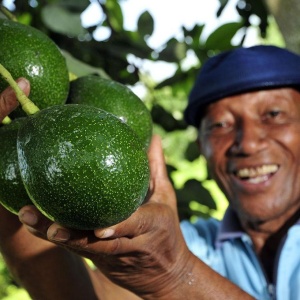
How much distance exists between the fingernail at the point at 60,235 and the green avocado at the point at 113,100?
282 millimetres

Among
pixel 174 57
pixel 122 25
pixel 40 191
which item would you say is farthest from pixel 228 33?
pixel 40 191

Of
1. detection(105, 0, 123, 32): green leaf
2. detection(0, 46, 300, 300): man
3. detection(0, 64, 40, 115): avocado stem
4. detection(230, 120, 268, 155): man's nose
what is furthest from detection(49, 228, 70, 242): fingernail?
detection(105, 0, 123, 32): green leaf

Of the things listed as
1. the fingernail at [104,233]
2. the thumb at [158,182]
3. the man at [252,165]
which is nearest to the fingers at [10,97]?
the fingernail at [104,233]

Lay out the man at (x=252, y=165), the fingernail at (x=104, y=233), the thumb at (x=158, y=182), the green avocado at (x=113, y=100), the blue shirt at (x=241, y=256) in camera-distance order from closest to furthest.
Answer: the fingernail at (x=104, y=233)
the green avocado at (x=113, y=100)
the thumb at (x=158, y=182)
the blue shirt at (x=241, y=256)
the man at (x=252, y=165)

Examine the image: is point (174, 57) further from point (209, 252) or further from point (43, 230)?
point (43, 230)

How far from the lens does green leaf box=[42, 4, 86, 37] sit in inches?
72.3

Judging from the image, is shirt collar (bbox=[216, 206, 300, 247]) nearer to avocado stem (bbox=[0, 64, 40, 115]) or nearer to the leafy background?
the leafy background

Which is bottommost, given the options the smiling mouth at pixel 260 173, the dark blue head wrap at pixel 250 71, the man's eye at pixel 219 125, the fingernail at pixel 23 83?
the smiling mouth at pixel 260 173

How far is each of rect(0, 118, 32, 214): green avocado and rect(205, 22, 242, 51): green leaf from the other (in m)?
1.43

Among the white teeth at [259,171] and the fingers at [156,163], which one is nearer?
the fingers at [156,163]

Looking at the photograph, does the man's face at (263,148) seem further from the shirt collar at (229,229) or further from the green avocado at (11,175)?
the green avocado at (11,175)

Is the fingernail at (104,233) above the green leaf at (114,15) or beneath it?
above

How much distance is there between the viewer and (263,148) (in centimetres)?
224

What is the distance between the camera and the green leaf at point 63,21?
1.84 meters
